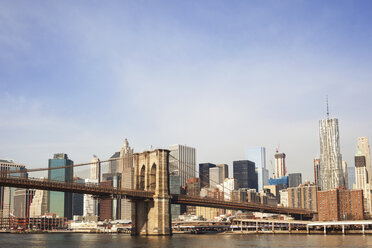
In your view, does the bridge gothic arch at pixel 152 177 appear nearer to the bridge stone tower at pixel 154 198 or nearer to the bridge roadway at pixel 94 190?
the bridge stone tower at pixel 154 198

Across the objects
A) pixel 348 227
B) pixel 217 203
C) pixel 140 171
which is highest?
pixel 140 171

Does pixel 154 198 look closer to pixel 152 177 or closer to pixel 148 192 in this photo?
pixel 148 192

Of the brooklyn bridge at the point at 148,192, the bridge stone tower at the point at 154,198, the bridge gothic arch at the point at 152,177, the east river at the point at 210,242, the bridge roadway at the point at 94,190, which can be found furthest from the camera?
the bridge gothic arch at the point at 152,177

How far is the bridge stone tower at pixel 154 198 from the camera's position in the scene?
4075 inches

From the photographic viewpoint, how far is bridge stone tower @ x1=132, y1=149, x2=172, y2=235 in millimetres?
103500

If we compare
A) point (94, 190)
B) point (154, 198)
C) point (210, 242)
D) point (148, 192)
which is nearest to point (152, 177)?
point (148, 192)

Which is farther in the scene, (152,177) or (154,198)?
(152,177)

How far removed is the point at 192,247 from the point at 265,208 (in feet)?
247

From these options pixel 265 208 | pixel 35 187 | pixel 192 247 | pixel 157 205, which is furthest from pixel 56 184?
pixel 265 208

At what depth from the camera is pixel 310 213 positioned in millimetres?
192125

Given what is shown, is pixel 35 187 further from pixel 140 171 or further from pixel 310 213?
pixel 310 213

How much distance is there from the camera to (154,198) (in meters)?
104

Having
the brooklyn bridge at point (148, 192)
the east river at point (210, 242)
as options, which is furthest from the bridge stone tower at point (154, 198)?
the east river at point (210, 242)

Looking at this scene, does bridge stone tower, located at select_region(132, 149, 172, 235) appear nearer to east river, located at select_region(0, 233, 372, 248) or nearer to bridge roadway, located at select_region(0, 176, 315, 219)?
bridge roadway, located at select_region(0, 176, 315, 219)
